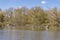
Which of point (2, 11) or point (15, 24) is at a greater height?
point (2, 11)

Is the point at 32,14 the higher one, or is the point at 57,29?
the point at 32,14

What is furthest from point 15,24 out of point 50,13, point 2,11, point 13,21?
point 50,13

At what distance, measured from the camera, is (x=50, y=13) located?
63.6 feet

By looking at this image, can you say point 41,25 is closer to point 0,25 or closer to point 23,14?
point 23,14

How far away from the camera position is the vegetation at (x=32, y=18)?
19.0m

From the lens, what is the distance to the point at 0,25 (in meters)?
19.8

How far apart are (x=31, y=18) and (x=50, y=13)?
2048 millimetres

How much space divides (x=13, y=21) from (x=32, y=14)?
7.27ft

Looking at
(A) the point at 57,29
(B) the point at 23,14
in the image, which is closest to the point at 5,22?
(B) the point at 23,14

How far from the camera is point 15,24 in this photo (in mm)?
20344

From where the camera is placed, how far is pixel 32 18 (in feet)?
63.6

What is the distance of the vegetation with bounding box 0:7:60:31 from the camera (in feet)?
62.2

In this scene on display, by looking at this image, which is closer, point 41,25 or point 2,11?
point 41,25

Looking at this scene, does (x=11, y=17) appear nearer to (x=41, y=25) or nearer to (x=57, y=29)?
(x=41, y=25)
